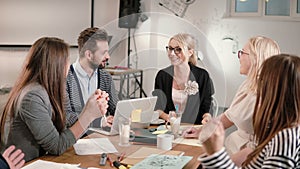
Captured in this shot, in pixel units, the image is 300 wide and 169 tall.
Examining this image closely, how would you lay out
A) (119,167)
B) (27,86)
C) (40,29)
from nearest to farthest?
(119,167) < (27,86) < (40,29)

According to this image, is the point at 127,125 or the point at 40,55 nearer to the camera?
the point at 40,55

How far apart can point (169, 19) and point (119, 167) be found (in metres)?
0.91

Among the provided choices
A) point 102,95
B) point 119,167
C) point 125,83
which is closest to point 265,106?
point 119,167

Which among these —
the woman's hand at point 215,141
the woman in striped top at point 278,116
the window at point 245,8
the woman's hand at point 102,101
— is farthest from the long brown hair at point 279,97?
the window at point 245,8

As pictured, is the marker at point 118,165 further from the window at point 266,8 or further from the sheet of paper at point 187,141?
the window at point 266,8

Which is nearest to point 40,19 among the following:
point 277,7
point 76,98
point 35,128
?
point 277,7

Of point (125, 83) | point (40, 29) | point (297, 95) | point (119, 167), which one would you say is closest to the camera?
point (297, 95)

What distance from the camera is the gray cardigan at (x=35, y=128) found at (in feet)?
5.74

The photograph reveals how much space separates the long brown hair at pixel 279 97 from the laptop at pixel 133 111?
0.85 meters

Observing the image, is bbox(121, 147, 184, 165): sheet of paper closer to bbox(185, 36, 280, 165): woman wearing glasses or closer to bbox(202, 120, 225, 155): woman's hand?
bbox(185, 36, 280, 165): woman wearing glasses

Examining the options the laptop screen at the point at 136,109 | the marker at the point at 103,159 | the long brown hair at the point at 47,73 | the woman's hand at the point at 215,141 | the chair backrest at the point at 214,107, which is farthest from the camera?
the chair backrest at the point at 214,107

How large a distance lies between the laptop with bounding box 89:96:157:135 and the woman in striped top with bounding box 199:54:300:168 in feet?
2.68

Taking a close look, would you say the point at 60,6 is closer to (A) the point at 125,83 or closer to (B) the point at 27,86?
(A) the point at 125,83

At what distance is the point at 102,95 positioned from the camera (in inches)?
74.3
